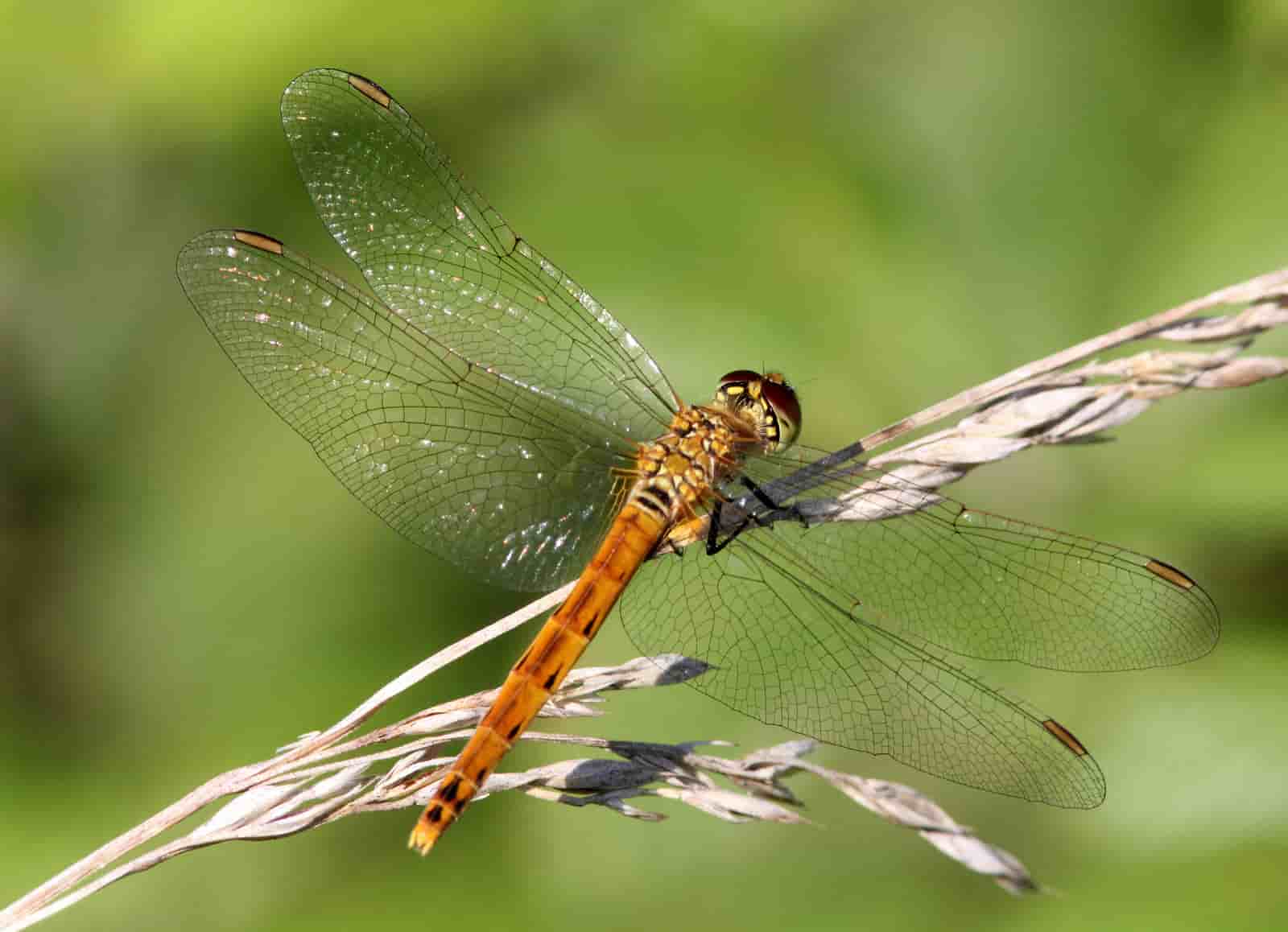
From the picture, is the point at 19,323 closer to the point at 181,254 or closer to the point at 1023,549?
the point at 181,254

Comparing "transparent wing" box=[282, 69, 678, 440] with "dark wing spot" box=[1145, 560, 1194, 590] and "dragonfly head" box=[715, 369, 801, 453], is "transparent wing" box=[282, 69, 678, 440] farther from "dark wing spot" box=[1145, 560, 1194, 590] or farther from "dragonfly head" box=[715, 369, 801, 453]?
"dark wing spot" box=[1145, 560, 1194, 590]

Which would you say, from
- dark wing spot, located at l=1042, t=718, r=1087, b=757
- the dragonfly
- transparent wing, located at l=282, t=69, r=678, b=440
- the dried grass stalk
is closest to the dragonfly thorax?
the dragonfly

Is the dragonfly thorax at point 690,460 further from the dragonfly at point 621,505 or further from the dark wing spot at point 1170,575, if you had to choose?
the dark wing spot at point 1170,575

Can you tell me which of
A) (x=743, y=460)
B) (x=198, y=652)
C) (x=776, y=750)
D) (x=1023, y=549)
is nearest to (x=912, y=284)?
(x=743, y=460)

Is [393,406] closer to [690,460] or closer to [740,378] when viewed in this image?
[690,460]

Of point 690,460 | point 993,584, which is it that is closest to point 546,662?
point 690,460

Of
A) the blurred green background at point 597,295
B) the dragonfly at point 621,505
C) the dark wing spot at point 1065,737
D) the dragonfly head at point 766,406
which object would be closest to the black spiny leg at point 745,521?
the dragonfly at point 621,505
